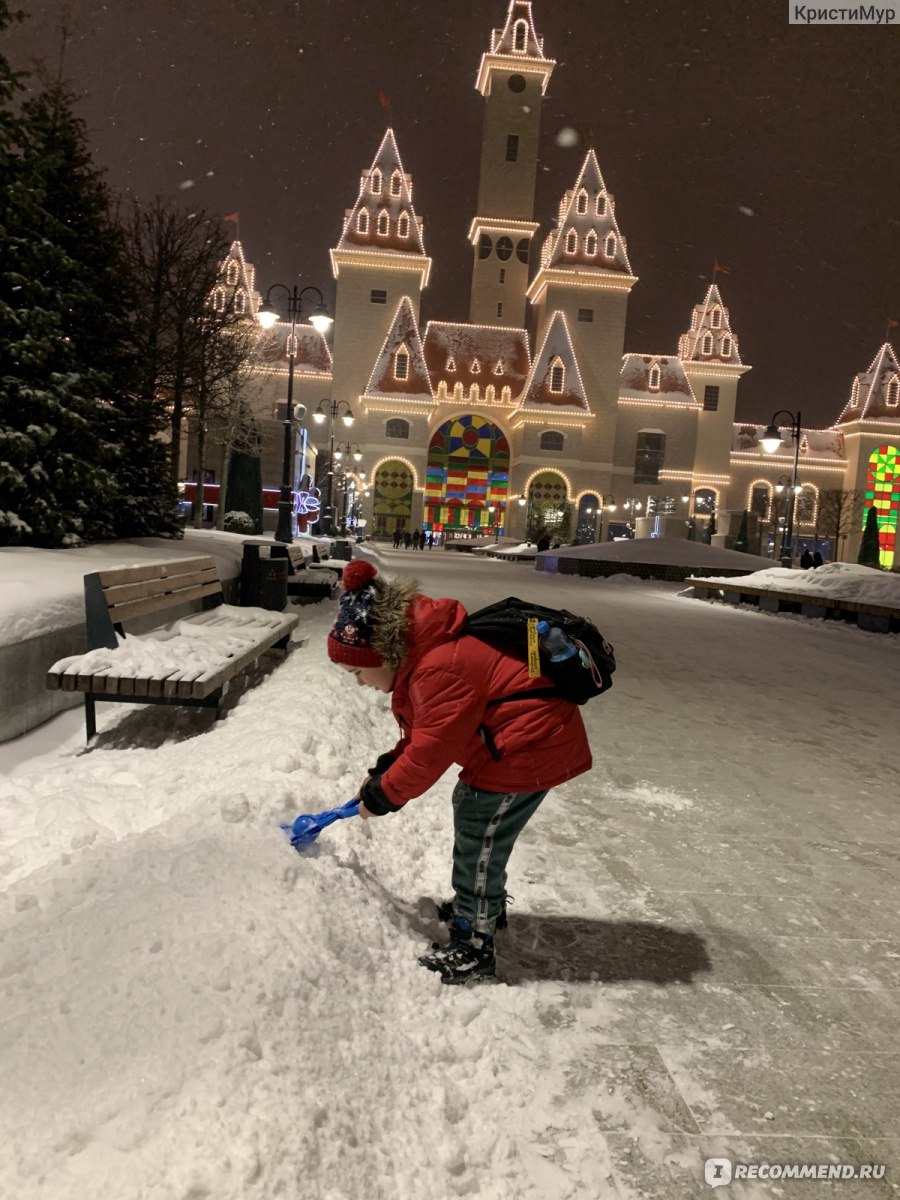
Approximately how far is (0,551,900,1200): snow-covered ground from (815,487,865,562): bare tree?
78522 mm

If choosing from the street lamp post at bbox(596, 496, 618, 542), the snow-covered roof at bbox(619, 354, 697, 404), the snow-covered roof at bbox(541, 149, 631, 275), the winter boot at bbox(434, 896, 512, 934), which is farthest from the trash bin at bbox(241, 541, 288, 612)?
the snow-covered roof at bbox(619, 354, 697, 404)

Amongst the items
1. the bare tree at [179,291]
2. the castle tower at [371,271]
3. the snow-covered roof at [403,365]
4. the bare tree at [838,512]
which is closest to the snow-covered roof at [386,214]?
the castle tower at [371,271]

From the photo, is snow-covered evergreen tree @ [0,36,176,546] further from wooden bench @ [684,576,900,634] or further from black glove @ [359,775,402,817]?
wooden bench @ [684,576,900,634]

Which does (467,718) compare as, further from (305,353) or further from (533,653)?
(305,353)

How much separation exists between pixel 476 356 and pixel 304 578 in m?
62.1

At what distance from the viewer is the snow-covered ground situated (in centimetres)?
196

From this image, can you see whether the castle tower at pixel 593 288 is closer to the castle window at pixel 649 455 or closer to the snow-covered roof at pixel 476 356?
the snow-covered roof at pixel 476 356

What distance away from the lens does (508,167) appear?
7419 centimetres

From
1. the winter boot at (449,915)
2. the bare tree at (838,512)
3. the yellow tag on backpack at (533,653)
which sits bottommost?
the winter boot at (449,915)

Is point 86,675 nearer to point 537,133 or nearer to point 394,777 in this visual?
point 394,777

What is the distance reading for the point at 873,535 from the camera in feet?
126

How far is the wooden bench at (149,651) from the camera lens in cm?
501

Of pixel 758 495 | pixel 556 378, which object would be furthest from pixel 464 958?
pixel 758 495

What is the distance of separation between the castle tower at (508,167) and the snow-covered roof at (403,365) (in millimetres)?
12631
